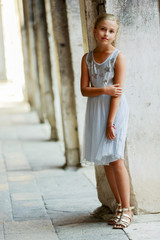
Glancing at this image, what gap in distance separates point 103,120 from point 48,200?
5.15 ft

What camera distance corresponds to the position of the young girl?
3914mm

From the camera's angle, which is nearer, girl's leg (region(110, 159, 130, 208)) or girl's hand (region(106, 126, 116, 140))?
girl's hand (region(106, 126, 116, 140))

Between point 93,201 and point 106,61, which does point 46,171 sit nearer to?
point 93,201

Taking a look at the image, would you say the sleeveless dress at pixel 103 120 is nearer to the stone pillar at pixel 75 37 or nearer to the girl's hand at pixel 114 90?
the girl's hand at pixel 114 90

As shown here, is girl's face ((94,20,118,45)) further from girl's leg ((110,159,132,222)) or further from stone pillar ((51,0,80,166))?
stone pillar ((51,0,80,166))

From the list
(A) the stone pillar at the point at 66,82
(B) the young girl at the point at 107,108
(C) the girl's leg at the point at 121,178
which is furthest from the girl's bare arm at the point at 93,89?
(A) the stone pillar at the point at 66,82

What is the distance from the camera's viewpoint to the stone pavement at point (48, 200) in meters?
4.04

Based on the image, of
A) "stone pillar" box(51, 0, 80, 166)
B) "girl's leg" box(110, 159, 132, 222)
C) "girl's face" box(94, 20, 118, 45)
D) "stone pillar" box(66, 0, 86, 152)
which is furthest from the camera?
"stone pillar" box(51, 0, 80, 166)

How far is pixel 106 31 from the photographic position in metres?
3.91

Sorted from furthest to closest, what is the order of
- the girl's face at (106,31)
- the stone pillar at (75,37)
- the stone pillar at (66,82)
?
the stone pillar at (66,82) → the stone pillar at (75,37) → the girl's face at (106,31)

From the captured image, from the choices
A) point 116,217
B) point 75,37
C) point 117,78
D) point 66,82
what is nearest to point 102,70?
point 117,78

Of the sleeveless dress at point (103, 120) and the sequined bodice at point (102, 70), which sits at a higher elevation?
the sequined bodice at point (102, 70)

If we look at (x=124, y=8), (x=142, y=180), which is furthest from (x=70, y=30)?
(x=142, y=180)

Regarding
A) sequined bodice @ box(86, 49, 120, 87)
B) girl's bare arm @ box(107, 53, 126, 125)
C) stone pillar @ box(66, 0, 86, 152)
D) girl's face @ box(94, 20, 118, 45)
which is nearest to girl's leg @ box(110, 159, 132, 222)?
girl's bare arm @ box(107, 53, 126, 125)
